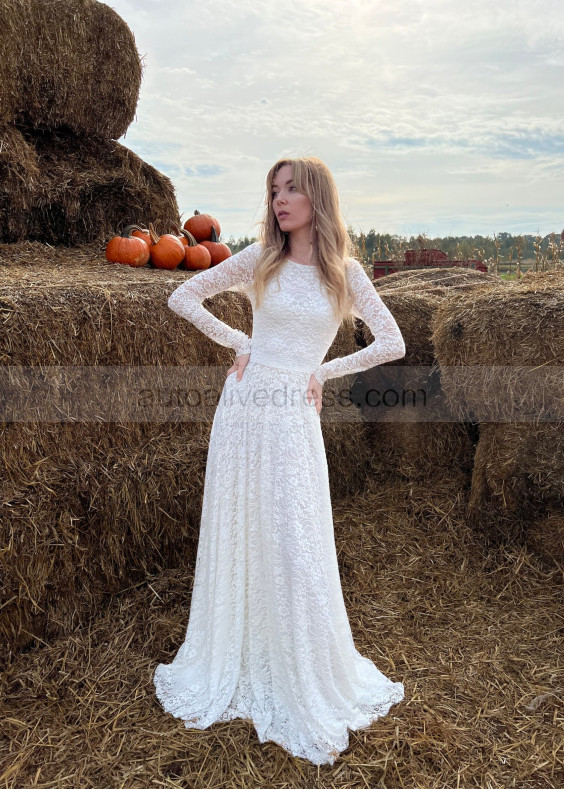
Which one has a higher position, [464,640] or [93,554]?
[93,554]

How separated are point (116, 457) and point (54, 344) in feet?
2.19

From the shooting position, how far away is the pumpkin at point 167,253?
4.41m

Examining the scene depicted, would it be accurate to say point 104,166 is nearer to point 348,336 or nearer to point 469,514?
point 348,336

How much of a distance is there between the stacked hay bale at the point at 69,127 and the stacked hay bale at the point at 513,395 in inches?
113

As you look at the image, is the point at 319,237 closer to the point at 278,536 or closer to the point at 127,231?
the point at 278,536

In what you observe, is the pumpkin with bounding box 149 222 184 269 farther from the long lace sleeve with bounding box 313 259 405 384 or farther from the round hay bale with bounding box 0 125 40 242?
the long lace sleeve with bounding box 313 259 405 384

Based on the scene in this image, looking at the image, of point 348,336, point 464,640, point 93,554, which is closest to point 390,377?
point 348,336

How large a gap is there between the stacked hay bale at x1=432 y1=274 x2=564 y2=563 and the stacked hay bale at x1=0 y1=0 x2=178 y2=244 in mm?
2878

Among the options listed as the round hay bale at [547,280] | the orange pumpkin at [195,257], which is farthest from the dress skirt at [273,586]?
the orange pumpkin at [195,257]

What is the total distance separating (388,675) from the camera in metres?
2.69

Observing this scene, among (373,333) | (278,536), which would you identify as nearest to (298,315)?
(373,333)

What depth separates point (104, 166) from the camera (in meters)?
5.14

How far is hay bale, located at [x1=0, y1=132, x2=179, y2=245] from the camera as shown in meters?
4.50

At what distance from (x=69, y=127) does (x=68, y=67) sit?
1.47 feet
